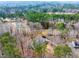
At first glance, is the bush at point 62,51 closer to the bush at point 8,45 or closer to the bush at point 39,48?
the bush at point 39,48

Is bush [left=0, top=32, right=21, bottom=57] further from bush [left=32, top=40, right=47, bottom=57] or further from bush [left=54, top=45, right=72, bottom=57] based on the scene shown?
bush [left=54, top=45, right=72, bottom=57]

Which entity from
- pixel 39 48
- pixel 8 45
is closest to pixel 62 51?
pixel 39 48

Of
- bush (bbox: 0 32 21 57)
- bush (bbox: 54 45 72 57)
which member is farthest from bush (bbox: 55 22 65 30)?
bush (bbox: 0 32 21 57)

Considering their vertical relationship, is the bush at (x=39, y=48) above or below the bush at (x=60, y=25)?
below

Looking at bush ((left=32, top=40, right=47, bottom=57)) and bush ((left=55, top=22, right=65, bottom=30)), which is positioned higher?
bush ((left=55, top=22, right=65, bottom=30))

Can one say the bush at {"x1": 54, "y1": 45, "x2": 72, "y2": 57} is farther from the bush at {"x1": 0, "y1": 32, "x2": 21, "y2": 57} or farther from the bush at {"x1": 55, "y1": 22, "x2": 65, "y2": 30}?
the bush at {"x1": 0, "y1": 32, "x2": 21, "y2": 57}

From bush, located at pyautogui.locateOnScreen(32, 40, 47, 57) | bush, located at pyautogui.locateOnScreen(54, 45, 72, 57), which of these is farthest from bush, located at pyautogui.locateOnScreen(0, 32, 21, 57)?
bush, located at pyautogui.locateOnScreen(54, 45, 72, 57)

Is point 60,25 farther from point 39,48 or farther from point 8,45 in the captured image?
point 8,45

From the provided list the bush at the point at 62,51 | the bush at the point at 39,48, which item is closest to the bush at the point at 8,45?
the bush at the point at 39,48

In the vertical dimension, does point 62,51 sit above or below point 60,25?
below

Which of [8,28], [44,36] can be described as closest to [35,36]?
[44,36]

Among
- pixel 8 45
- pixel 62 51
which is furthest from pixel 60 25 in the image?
pixel 8 45

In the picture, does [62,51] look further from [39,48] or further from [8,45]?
[8,45]
